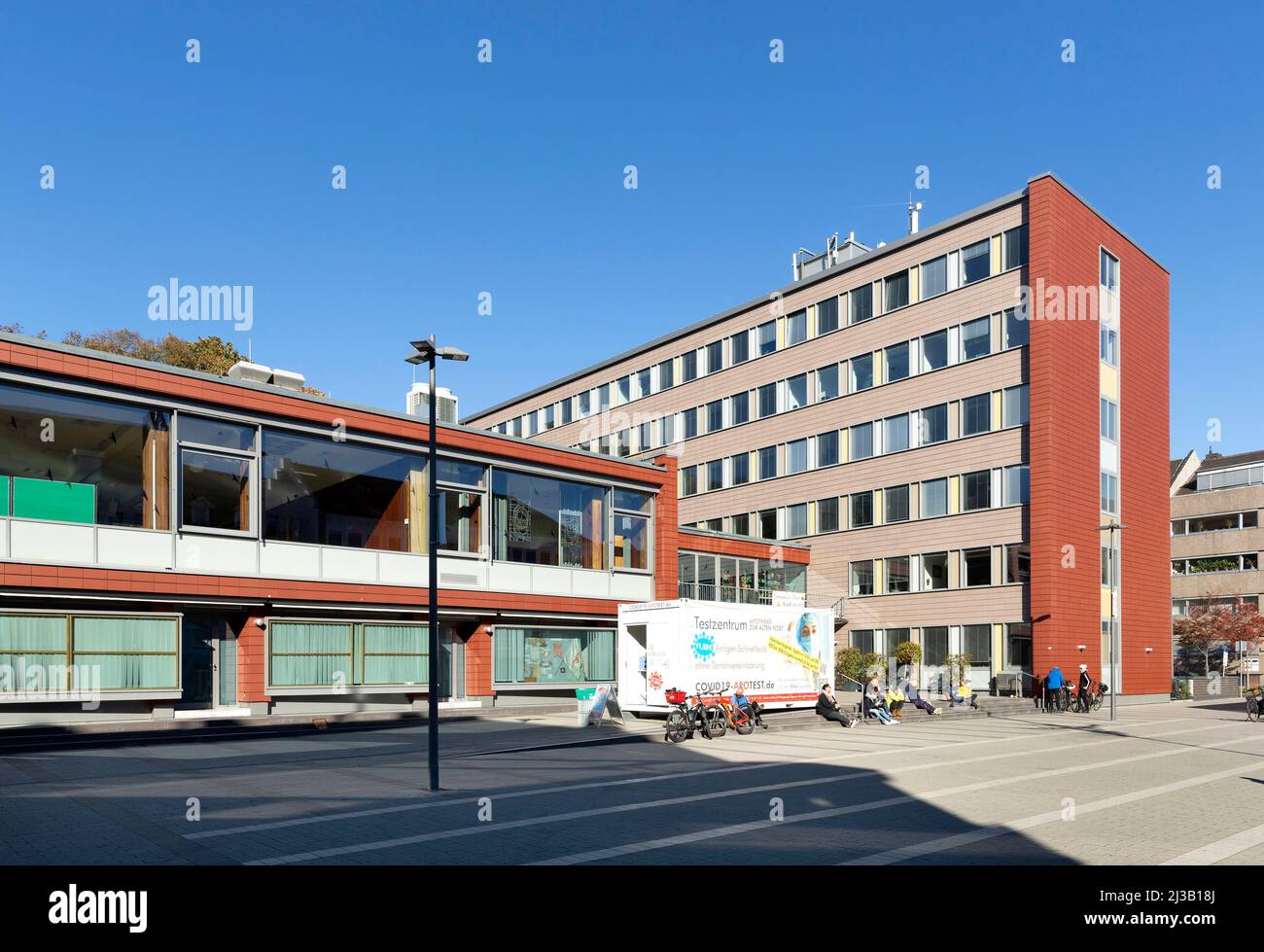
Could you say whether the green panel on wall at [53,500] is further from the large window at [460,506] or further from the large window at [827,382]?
the large window at [827,382]

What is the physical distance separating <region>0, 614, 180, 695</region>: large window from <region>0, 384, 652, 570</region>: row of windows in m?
2.23

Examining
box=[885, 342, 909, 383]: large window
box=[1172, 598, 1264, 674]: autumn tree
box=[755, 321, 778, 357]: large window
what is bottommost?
box=[1172, 598, 1264, 674]: autumn tree

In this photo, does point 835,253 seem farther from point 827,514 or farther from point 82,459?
point 82,459

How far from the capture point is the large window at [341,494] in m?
27.6

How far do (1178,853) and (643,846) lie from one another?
17.4ft

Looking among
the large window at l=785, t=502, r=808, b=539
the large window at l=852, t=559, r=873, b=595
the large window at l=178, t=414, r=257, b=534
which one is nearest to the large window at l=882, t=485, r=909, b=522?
the large window at l=852, t=559, r=873, b=595

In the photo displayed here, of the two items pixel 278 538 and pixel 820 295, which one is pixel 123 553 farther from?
pixel 820 295

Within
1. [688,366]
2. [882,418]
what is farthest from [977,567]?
[688,366]

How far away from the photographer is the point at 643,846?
36.9ft

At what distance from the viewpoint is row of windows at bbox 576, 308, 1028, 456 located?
47.0 meters

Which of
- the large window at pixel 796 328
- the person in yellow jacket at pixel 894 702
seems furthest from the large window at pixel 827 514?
the person in yellow jacket at pixel 894 702

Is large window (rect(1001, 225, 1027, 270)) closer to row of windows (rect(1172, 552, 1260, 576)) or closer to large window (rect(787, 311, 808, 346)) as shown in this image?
large window (rect(787, 311, 808, 346))

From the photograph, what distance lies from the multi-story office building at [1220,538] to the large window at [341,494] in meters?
61.4
